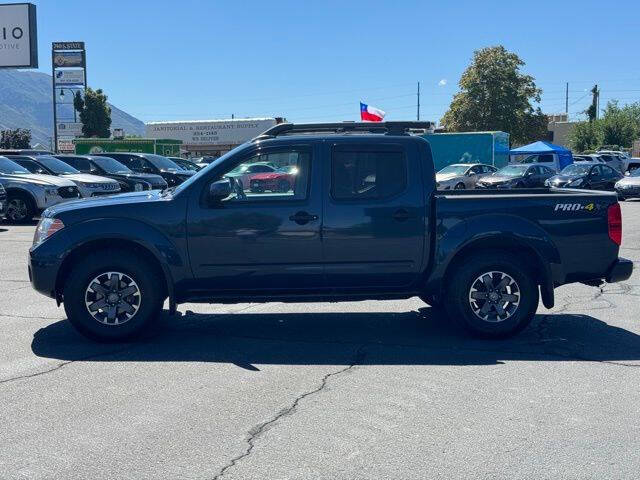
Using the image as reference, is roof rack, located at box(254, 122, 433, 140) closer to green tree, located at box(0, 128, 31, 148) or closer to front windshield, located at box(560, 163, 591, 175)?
front windshield, located at box(560, 163, 591, 175)

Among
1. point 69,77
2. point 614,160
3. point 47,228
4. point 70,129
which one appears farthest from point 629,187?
point 69,77

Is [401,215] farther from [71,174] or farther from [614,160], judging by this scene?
[614,160]

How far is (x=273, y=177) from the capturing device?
23.3 ft

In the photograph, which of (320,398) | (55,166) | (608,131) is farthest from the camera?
(608,131)

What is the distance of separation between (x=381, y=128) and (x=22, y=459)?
15.3ft

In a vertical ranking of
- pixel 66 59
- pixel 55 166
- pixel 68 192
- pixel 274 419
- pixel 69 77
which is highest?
pixel 66 59

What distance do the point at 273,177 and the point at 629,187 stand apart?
24.7 meters

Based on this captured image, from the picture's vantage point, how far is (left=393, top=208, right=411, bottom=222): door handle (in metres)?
6.97

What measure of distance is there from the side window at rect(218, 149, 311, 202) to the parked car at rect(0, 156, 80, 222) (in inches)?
475

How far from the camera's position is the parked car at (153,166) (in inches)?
984

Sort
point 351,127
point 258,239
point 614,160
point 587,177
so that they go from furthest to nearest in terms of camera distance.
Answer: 1. point 614,160
2. point 587,177
3. point 351,127
4. point 258,239

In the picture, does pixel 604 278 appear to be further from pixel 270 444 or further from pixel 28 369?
pixel 28 369

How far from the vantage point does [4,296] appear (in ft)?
30.1

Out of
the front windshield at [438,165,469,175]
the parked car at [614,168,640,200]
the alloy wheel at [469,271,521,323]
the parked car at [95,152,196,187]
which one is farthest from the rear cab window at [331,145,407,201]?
the front windshield at [438,165,469,175]
